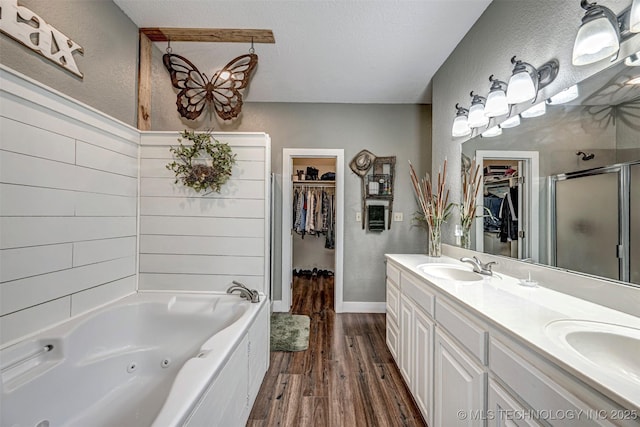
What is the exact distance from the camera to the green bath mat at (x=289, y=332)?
217 cm

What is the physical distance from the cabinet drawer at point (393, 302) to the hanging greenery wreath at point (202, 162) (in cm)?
154

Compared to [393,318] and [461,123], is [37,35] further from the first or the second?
[393,318]

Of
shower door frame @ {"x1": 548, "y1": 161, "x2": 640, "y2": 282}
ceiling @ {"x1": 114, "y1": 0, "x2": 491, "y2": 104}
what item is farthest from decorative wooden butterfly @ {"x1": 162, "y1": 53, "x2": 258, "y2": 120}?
shower door frame @ {"x1": 548, "y1": 161, "x2": 640, "y2": 282}

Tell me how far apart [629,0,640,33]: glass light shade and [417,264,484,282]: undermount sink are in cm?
124

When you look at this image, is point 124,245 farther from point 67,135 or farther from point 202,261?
point 67,135

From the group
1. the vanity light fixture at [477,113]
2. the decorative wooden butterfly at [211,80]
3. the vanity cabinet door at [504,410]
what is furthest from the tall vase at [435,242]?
the decorative wooden butterfly at [211,80]

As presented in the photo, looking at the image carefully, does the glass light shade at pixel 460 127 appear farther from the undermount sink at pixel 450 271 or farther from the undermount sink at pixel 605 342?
the undermount sink at pixel 605 342

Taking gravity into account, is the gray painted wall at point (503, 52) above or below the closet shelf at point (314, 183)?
above

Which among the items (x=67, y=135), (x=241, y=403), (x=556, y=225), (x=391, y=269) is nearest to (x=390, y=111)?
(x=391, y=269)

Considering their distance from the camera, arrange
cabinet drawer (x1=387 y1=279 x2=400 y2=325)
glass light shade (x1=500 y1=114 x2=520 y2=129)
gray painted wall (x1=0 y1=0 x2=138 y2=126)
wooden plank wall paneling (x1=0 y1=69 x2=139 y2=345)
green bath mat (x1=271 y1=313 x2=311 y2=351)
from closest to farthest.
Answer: wooden plank wall paneling (x1=0 y1=69 x2=139 y2=345), gray painted wall (x1=0 y1=0 x2=138 y2=126), glass light shade (x1=500 y1=114 x2=520 y2=129), cabinet drawer (x1=387 y1=279 x2=400 y2=325), green bath mat (x1=271 y1=313 x2=311 y2=351)

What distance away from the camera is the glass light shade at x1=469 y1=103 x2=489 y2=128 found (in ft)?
5.44

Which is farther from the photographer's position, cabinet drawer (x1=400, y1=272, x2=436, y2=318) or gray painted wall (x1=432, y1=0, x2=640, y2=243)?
cabinet drawer (x1=400, y1=272, x2=436, y2=318)

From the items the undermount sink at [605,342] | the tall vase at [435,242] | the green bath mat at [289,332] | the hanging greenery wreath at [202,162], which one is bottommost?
the green bath mat at [289,332]

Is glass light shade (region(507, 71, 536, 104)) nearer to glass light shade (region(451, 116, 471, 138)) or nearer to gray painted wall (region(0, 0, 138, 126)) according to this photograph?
glass light shade (region(451, 116, 471, 138))
